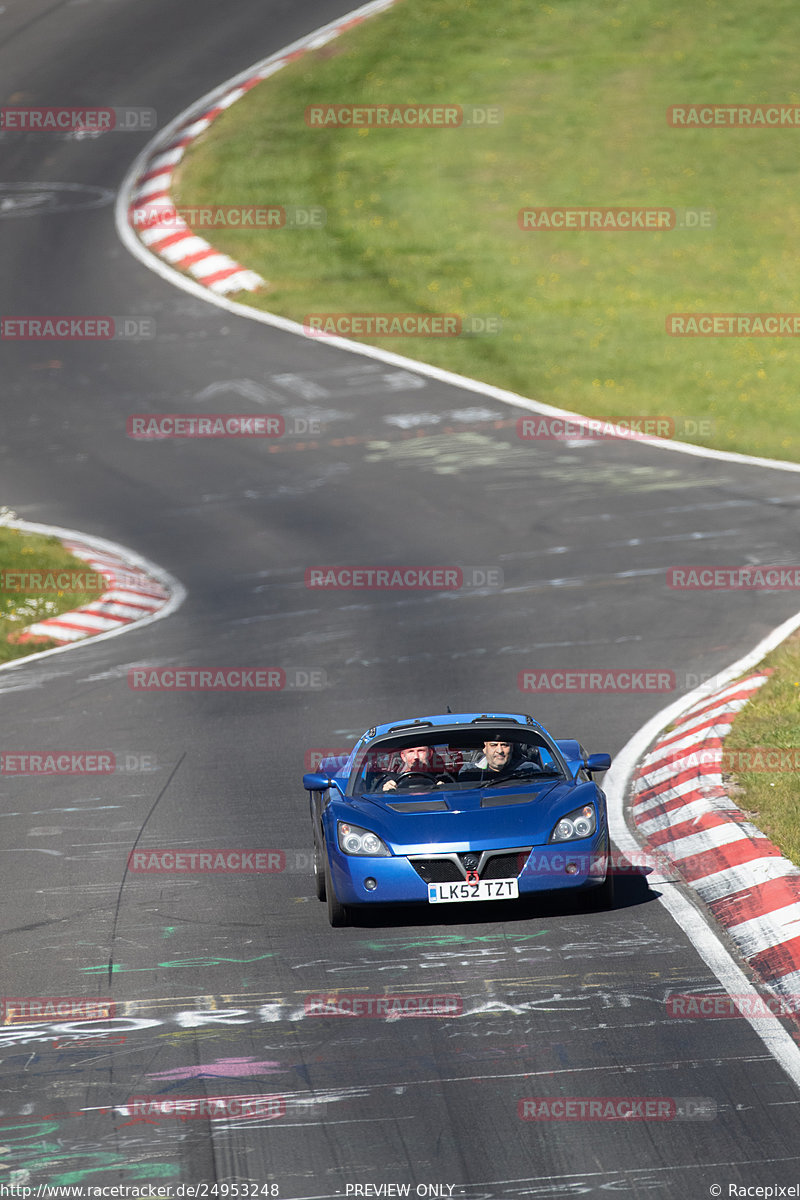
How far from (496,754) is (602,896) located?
1.35 m

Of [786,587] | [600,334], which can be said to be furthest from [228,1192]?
[600,334]

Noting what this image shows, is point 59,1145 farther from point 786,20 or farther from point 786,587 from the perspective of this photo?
point 786,20

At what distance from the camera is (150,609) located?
2023 centimetres

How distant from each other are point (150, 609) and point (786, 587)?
24.8 ft

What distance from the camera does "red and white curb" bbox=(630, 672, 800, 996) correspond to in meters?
9.17
